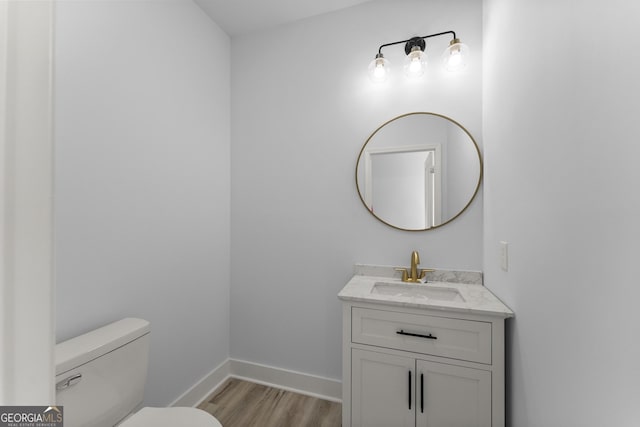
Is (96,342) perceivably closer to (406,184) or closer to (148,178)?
(148,178)

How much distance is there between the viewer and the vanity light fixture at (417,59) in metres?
1.56

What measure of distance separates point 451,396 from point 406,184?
43.3 inches

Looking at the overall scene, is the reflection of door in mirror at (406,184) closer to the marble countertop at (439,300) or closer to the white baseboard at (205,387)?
the marble countertop at (439,300)

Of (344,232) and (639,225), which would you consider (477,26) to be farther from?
(639,225)

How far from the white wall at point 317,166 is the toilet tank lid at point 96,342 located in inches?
35.5

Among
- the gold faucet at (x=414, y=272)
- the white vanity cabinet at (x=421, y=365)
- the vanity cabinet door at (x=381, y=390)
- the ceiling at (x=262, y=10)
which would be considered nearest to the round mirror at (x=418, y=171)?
the gold faucet at (x=414, y=272)

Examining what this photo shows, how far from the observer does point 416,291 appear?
5.29 ft

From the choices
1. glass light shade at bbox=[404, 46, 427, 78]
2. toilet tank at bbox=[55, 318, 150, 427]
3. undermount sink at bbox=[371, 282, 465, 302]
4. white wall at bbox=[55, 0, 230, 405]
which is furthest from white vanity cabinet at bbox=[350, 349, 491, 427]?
glass light shade at bbox=[404, 46, 427, 78]

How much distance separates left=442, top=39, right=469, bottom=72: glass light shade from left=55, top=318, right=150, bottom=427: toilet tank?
2.04 m

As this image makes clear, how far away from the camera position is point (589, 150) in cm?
70

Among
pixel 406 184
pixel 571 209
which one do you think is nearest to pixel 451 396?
pixel 571 209

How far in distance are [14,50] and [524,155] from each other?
4.42 feet

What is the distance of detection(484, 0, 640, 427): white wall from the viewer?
590 millimetres

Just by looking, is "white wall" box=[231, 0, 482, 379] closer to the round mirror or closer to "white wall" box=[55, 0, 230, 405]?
the round mirror
